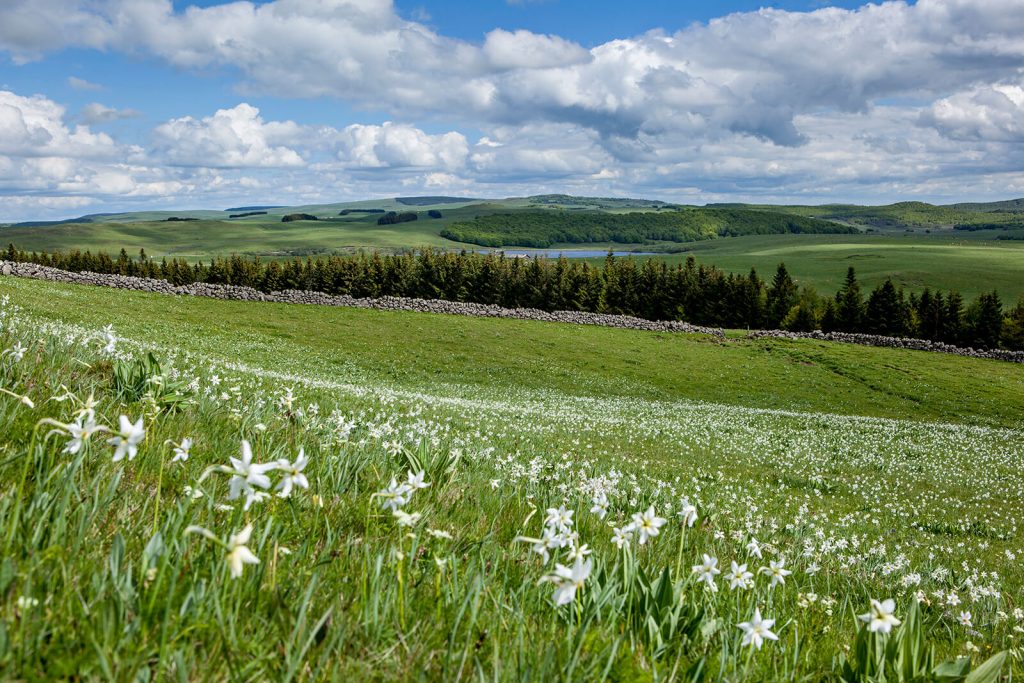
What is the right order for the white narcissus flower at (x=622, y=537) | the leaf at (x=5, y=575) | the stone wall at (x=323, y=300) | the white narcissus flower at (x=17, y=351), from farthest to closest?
the stone wall at (x=323, y=300) < the white narcissus flower at (x=17, y=351) < the white narcissus flower at (x=622, y=537) < the leaf at (x=5, y=575)

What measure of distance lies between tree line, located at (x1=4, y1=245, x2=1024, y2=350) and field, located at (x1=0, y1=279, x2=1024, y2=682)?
226 ft

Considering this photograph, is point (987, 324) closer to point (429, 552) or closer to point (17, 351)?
point (429, 552)

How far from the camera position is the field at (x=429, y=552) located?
2320mm

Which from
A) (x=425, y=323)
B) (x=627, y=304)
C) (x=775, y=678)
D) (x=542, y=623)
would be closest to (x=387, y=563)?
(x=542, y=623)

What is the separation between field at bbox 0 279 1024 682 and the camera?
7.61 feet

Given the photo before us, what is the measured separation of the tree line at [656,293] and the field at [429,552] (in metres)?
69.0

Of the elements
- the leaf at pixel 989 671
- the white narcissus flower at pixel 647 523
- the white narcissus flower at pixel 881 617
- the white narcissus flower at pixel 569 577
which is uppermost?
the white narcissus flower at pixel 569 577

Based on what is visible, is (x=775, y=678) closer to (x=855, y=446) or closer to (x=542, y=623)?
(x=542, y=623)

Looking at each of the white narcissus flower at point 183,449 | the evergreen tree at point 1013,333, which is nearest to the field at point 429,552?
the white narcissus flower at point 183,449

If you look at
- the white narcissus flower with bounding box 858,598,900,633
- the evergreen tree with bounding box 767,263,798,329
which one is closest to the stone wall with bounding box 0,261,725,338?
the evergreen tree with bounding box 767,263,798,329

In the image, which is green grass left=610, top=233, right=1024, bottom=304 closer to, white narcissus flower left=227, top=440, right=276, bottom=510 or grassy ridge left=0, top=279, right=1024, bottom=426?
grassy ridge left=0, top=279, right=1024, bottom=426

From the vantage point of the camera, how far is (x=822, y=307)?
88.4 metres

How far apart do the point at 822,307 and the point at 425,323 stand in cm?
5972

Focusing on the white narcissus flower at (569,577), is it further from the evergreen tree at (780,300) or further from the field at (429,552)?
the evergreen tree at (780,300)
